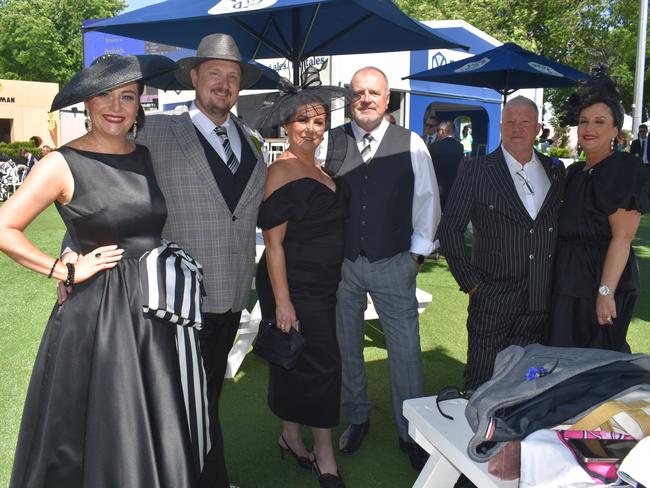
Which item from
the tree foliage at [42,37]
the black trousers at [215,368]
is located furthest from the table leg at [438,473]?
the tree foliage at [42,37]

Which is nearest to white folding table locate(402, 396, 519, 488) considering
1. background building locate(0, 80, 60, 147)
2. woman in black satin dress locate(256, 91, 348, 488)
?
woman in black satin dress locate(256, 91, 348, 488)

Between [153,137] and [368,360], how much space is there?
2768mm

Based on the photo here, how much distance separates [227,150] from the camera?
263 centimetres

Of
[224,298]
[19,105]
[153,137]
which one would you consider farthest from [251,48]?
[19,105]

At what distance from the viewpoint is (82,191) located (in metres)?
2.12

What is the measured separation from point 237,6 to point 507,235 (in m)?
1.71

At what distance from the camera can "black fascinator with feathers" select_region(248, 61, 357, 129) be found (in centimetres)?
268

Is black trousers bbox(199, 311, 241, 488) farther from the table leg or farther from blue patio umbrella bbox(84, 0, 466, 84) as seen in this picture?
blue patio umbrella bbox(84, 0, 466, 84)

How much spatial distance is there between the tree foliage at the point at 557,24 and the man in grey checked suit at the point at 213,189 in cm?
2081

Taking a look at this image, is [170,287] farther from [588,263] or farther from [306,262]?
[588,263]

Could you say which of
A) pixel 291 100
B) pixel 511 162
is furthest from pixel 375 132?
pixel 511 162

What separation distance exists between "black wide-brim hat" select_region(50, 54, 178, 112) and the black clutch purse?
4.19ft

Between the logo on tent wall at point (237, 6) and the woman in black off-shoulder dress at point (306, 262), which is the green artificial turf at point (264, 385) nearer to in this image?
the woman in black off-shoulder dress at point (306, 262)

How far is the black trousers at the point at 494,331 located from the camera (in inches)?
117
